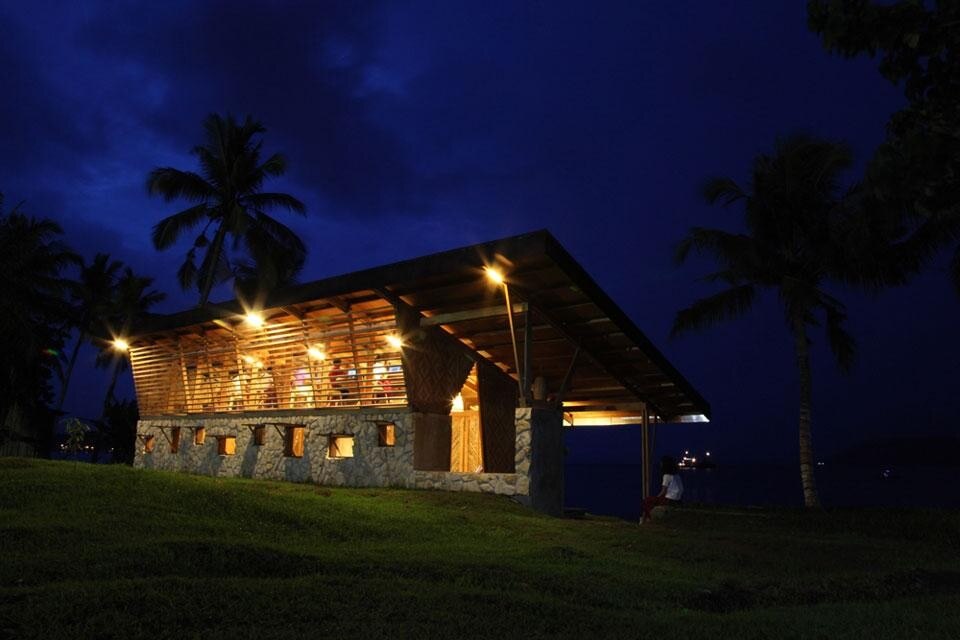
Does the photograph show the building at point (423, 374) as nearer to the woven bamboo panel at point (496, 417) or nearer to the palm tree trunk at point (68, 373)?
the woven bamboo panel at point (496, 417)

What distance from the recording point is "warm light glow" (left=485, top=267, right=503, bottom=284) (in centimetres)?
1522

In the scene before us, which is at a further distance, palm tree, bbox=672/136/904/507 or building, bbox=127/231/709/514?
palm tree, bbox=672/136/904/507

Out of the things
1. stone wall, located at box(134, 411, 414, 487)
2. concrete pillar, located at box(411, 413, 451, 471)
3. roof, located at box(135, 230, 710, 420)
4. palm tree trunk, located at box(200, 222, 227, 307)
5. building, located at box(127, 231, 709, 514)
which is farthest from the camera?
palm tree trunk, located at box(200, 222, 227, 307)

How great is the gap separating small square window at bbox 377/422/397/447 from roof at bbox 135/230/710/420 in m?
3.18

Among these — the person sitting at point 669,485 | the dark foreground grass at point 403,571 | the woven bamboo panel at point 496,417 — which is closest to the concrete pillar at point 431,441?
the woven bamboo panel at point 496,417

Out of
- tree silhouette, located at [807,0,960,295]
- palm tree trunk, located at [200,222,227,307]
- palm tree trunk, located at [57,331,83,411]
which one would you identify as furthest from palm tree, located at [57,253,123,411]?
tree silhouette, located at [807,0,960,295]

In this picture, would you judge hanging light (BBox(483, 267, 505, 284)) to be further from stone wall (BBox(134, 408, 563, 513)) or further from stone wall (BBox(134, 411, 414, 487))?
stone wall (BBox(134, 411, 414, 487))

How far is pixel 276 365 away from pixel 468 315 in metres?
7.85

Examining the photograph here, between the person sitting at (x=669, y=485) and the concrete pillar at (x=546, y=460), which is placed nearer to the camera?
the person sitting at (x=669, y=485)

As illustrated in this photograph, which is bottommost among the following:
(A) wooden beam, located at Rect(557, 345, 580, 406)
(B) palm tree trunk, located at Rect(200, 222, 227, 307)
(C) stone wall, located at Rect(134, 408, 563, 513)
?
(C) stone wall, located at Rect(134, 408, 563, 513)

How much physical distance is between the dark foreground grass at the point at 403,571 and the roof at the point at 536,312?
4.69 metres

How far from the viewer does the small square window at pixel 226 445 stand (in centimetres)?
2428

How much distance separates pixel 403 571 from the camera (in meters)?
8.05

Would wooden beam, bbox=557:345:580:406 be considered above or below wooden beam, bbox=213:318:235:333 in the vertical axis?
below
